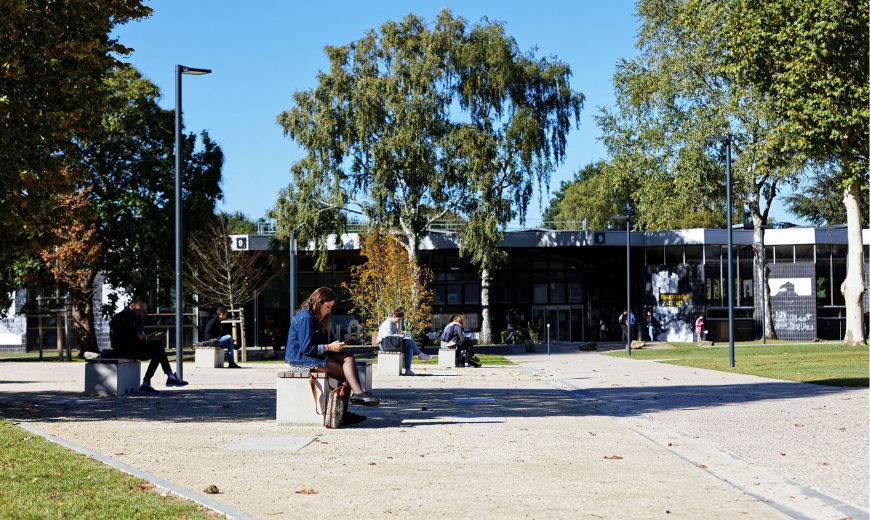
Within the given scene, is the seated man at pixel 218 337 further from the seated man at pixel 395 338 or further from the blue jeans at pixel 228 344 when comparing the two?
the seated man at pixel 395 338

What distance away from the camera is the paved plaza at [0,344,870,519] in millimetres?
7301

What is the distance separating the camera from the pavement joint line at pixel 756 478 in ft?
22.9

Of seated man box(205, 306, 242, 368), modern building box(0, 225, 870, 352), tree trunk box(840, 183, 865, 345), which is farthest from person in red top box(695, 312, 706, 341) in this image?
seated man box(205, 306, 242, 368)

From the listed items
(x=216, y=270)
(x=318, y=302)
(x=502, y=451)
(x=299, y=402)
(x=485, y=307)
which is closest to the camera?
(x=502, y=451)

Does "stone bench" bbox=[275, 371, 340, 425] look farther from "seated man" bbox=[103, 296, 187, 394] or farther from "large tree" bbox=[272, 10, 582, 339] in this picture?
"large tree" bbox=[272, 10, 582, 339]

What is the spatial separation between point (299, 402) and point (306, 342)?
0.69 m

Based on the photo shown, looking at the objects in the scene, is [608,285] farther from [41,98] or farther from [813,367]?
[41,98]

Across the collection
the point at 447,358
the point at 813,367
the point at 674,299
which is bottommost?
the point at 813,367

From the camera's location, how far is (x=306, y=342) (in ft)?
42.0

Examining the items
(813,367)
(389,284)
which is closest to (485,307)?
(389,284)

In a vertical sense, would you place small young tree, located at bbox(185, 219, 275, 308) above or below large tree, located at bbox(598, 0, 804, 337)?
below

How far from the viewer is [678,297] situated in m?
62.4

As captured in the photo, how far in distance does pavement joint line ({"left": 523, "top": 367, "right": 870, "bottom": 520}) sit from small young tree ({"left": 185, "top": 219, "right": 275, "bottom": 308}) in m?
35.1

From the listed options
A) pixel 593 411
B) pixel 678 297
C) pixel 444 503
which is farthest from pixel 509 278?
pixel 444 503
